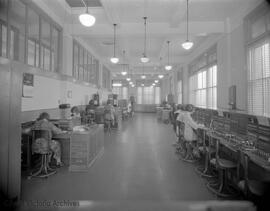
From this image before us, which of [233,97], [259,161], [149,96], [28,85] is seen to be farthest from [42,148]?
[149,96]

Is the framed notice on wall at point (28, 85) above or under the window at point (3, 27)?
under

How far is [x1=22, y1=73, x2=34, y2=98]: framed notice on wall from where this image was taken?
12.8 ft

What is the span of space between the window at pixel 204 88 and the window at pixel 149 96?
10.1m

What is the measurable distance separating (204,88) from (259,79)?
12.9ft

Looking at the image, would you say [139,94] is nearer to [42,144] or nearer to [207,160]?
[207,160]

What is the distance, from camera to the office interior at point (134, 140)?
245 cm

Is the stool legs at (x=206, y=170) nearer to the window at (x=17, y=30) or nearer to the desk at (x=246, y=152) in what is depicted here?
the desk at (x=246, y=152)

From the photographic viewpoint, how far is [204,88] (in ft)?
25.7

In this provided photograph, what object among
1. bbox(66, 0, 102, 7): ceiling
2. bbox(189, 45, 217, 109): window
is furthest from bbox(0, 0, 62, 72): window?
bbox(189, 45, 217, 109): window

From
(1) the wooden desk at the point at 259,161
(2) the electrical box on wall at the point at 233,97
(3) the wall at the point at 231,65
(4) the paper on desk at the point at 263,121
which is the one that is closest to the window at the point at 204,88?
(3) the wall at the point at 231,65

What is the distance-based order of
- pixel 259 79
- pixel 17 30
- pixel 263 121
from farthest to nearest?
pixel 259 79 → pixel 17 30 → pixel 263 121

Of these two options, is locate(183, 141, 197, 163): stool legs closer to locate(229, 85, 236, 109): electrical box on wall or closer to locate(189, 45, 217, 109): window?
locate(229, 85, 236, 109): electrical box on wall

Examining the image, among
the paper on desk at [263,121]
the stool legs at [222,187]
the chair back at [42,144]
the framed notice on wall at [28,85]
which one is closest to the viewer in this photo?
the paper on desk at [263,121]

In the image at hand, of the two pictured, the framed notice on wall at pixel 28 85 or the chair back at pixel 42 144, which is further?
the framed notice on wall at pixel 28 85
